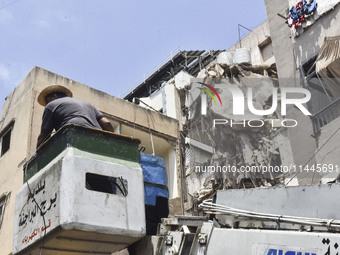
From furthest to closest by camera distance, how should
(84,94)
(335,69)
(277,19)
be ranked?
(277,19) → (335,69) → (84,94)

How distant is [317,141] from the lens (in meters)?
14.8

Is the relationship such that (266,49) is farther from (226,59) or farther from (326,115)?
(326,115)

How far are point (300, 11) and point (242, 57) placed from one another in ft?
26.8

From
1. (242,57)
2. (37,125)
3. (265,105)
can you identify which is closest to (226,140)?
(265,105)

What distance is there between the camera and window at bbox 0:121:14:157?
1248 centimetres

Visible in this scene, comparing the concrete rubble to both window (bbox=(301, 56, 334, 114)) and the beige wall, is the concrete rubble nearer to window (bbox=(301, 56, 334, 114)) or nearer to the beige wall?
the beige wall

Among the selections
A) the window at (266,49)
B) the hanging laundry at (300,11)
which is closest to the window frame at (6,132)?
the hanging laundry at (300,11)

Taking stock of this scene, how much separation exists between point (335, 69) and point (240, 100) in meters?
7.47

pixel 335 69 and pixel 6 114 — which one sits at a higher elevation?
pixel 335 69

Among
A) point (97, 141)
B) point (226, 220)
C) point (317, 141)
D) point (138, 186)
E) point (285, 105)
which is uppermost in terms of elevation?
point (285, 105)

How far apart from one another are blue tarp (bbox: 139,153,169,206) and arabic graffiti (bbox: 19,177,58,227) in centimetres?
128

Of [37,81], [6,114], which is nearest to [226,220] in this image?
[37,81]

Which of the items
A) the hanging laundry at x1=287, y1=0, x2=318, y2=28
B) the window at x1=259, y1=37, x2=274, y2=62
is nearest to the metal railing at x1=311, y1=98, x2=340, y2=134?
the hanging laundry at x1=287, y1=0, x2=318, y2=28

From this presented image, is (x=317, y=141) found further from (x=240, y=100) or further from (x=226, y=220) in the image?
(x=226, y=220)
